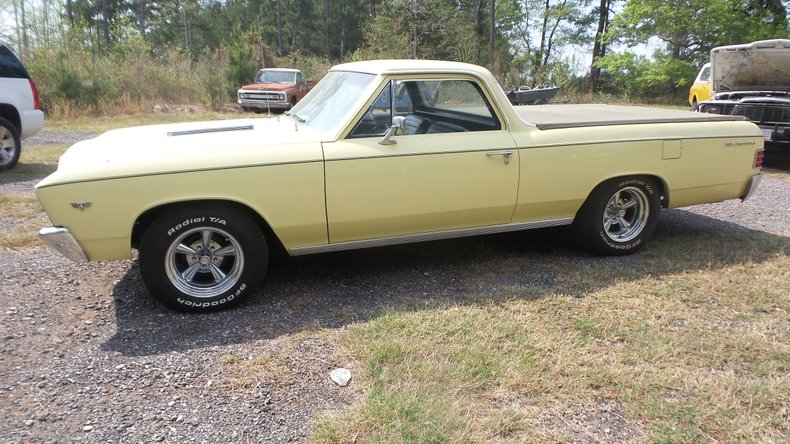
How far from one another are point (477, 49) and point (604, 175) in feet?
85.6

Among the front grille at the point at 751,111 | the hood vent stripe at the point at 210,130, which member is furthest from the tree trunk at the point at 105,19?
the hood vent stripe at the point at 210,130

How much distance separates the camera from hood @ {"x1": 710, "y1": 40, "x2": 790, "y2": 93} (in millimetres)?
9086

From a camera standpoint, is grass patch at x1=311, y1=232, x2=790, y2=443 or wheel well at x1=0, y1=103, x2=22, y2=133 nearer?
grass patch at x1=311, y1=232, x2=790, y2=443

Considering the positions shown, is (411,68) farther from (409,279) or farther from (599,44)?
(599,44)

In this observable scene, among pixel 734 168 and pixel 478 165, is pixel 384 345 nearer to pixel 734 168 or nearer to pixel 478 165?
pixel 478 165

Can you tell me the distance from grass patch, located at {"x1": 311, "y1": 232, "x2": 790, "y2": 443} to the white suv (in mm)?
7562

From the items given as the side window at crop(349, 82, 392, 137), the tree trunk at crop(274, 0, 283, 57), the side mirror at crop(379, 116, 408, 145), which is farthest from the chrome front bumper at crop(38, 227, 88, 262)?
the tree trunk at crop(274, 0, 283, 57)

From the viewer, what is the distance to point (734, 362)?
3199mm

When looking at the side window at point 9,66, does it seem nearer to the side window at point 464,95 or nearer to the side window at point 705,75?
→ the side window at point 464,95

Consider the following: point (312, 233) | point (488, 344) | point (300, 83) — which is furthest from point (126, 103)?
point (488, 344)

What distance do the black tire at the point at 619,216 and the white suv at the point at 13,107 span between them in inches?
321

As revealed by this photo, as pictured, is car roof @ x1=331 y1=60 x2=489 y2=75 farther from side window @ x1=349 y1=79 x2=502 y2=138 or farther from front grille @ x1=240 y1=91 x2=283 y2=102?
front grille @ x1=240 y1=91 x2=283 y2=102

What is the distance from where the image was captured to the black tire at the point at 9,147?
8344 mm

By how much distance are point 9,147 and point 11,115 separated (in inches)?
18.8
